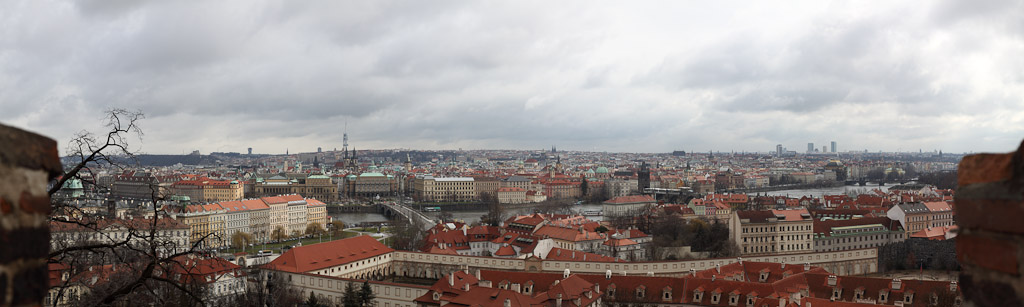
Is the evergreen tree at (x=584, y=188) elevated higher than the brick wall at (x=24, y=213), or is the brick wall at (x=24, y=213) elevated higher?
the brick wall at (x=24, y=213)

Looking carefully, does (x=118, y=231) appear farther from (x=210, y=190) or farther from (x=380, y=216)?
(x=210, y=190)

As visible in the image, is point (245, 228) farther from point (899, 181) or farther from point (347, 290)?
point (899, 181)

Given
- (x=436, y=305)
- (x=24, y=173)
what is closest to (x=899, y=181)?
(x=436, y=305)

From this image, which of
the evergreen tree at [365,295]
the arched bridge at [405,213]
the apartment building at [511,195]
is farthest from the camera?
the apartment building at [511,195]

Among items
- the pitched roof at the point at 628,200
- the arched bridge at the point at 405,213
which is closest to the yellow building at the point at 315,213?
the arched bridge at the point at 405,213

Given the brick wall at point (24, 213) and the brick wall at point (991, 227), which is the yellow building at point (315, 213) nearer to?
the brick wall at point (24, 213)

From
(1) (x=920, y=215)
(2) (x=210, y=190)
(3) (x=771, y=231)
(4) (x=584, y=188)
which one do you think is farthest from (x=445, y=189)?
(1) (x=920, y=215)

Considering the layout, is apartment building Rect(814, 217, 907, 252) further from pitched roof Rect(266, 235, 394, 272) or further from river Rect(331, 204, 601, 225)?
river Rect(331, 204, 601, 225)
